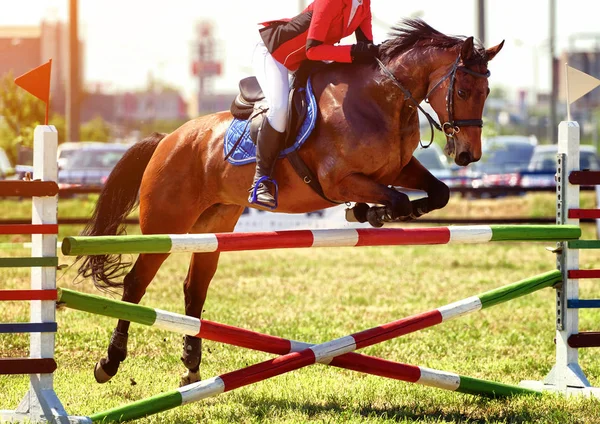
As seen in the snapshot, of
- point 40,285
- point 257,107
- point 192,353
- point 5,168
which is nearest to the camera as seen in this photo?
point 40,285

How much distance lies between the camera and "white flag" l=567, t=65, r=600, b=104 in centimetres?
600

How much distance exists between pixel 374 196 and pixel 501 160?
20286mm

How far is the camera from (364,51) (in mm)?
5922

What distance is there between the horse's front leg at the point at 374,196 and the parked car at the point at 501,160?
17.0 m

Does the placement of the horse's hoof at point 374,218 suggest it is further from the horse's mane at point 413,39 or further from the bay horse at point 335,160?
the horse's mane at point 413,39

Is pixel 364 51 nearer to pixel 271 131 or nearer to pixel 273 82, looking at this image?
pixel 273 82

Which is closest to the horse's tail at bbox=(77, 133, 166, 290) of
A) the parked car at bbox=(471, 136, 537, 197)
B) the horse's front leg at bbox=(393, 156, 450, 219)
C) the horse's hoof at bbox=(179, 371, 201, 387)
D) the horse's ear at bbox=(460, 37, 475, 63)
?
the horse's hoof at bbox=(179, 371, 201, 387)

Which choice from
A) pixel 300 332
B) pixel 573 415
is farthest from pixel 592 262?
pixel 573 415

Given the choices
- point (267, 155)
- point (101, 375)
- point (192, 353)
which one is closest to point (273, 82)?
point (267, 155)

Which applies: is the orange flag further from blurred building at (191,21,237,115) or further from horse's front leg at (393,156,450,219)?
blurred building at (191,21,237,115)

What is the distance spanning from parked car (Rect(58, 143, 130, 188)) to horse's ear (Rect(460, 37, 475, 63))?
15703 millimetres

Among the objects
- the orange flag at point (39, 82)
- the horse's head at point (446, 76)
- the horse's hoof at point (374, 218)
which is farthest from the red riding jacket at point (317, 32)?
the orange flag at point (39, 82)

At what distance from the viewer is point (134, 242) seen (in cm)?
474

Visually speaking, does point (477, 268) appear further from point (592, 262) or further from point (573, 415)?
point (573, 415)
